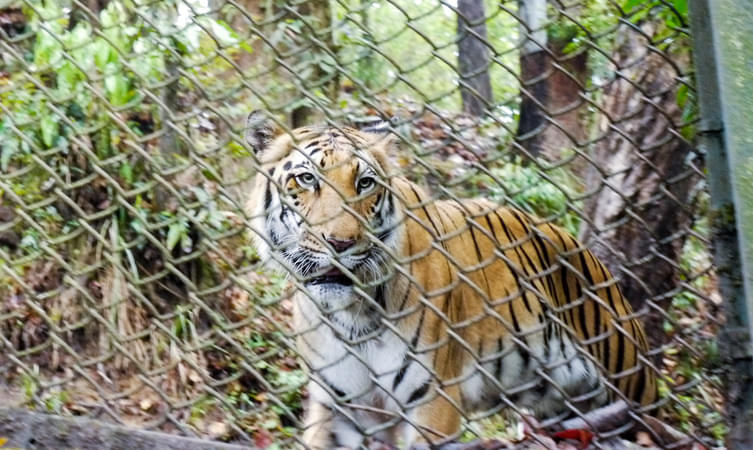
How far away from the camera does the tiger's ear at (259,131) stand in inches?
146

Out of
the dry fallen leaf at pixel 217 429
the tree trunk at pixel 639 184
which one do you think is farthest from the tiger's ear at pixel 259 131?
the tree trunk at pixel 639 184

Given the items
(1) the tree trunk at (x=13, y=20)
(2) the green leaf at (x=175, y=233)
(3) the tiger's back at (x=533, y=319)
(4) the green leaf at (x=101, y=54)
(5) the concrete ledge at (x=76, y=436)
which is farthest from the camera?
(1) the tree trunk at (x=13, y=20)

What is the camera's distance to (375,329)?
12.4ft

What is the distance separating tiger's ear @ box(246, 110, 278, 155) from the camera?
3.70 meters

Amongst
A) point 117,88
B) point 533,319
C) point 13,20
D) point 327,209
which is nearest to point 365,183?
point 327,209

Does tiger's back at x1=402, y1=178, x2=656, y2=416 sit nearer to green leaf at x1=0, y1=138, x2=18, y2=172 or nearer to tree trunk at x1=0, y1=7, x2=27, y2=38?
green leaf at x1=0, y1=138, x2=18, y2=172

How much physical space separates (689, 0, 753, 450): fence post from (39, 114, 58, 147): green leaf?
8.01 feet

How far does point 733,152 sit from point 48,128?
262cm

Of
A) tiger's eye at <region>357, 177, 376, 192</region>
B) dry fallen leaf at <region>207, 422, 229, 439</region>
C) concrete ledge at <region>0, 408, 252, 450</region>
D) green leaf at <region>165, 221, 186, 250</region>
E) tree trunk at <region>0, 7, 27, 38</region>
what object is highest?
tree trunk at <region>0, 7, 27, 38</region>

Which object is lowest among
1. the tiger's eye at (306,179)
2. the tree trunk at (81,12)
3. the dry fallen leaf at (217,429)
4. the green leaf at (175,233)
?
the dry fallen leaf at (217,429)

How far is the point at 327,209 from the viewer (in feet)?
11.9

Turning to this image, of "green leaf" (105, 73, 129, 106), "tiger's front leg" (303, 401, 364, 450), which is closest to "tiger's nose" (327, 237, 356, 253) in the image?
"tiger's front leg" (303, 401, 364, 450)

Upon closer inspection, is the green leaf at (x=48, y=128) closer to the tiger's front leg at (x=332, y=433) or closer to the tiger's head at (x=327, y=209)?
the tiger's head at (x=327, y=209)

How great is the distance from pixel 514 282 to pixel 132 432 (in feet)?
8.15
